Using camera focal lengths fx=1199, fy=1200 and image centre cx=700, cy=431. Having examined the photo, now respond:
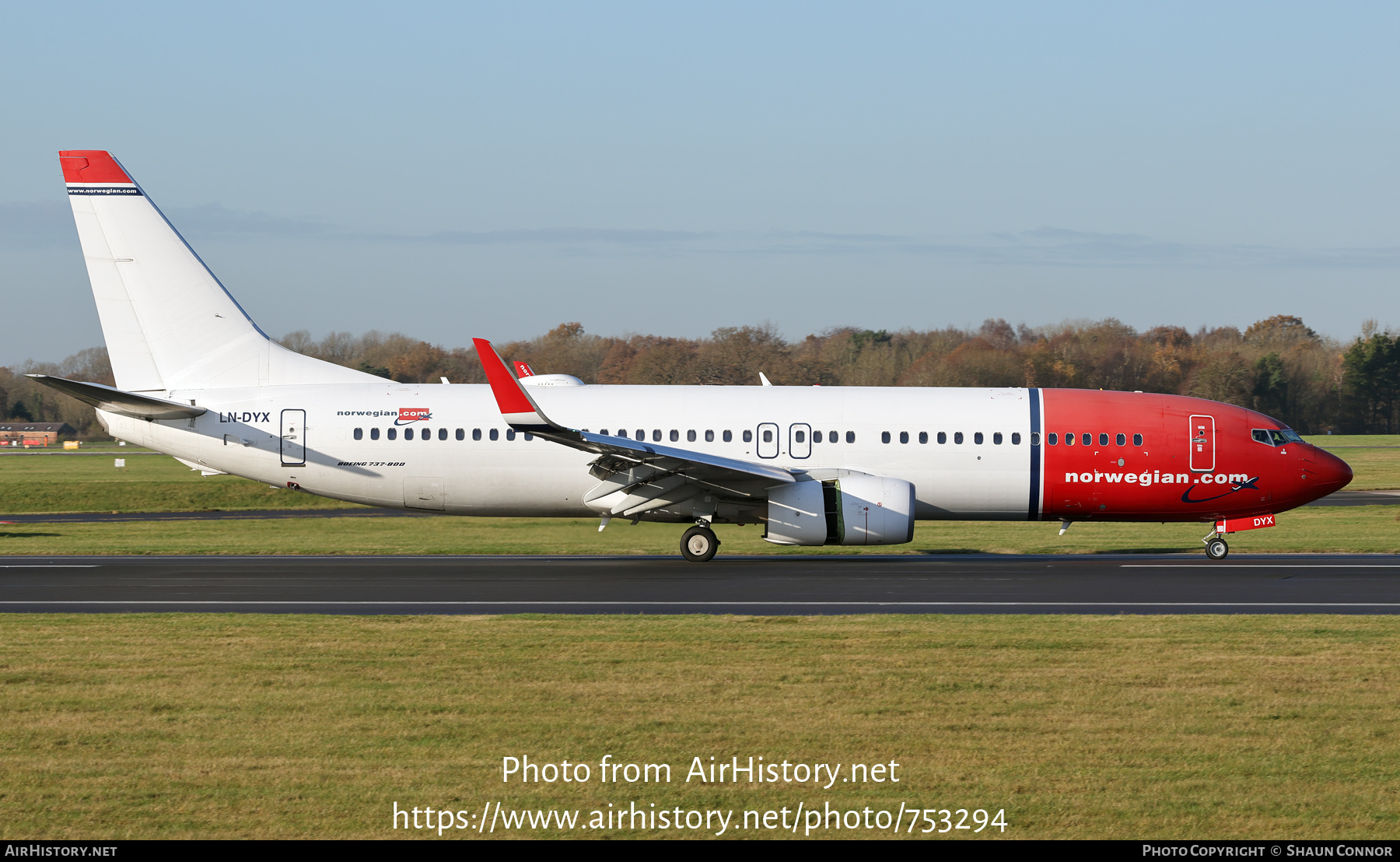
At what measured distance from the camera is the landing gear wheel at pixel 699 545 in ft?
76.2

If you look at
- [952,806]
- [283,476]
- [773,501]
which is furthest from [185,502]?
[952,806]

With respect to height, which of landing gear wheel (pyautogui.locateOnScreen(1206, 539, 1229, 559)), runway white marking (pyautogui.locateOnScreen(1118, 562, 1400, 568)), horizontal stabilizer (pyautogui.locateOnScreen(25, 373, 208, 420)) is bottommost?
runway white marking (pyautogui.locateOnScreen(1118, 562, 1400, 568))

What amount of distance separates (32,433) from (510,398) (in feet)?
408

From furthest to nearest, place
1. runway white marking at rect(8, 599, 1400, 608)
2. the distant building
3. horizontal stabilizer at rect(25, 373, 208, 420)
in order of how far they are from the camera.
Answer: the distant building < horizontal stabilizer at rect(25, 373, 208, 420) < runway white marking at rect(8, 599, 1400, 608)

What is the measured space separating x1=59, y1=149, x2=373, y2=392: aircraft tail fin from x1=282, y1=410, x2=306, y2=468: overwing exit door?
1.23m

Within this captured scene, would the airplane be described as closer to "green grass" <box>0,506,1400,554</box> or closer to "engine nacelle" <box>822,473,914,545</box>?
"engine nacelle" <box>822,473,914,545</box>

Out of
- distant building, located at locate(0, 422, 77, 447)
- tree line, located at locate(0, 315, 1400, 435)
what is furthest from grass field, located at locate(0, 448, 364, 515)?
distant building, located at locate(0, 422, 77, 447)

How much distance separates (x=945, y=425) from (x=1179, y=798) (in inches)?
661

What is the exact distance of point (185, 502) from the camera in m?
47.6

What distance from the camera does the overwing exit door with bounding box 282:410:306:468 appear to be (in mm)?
23594

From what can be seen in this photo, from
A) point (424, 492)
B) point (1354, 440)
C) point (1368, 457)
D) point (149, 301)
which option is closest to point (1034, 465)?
point (424, 492)

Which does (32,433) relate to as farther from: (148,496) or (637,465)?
(637,465)

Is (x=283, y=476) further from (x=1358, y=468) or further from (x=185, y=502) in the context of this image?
(x=1358, y=468)

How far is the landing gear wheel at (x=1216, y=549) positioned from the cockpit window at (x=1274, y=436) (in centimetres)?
227
